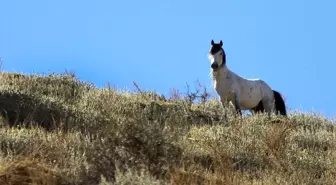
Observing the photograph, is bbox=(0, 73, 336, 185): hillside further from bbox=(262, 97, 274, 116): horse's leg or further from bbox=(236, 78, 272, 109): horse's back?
bbox=(262, 97, 274, 116): horse's leg

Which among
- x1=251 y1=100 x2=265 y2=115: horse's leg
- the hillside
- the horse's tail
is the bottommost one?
the hillside

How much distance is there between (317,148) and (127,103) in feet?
13.9

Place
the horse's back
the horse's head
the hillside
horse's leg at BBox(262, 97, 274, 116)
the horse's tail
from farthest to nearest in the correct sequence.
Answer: the horse's tail
horse's leg at BBox(262, 97, 274, 116)
the horse's back
the horse's head
the hillside

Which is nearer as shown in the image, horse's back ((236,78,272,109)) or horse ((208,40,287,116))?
horse ((208,40,287,116))

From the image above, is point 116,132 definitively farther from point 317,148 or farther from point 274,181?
point 317,148

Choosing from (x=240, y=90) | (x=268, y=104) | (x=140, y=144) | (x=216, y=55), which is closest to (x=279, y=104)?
(x=268, y=104)

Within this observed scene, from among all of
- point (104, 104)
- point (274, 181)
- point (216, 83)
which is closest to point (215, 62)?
point (216, 83)

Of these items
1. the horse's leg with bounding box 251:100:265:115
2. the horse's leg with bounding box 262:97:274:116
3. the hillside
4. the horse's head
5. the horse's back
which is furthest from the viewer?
the horse's leg with bounding box 262:97:274:116

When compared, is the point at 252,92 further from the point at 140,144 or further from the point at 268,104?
the point at 140,144

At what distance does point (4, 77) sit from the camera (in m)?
16.3

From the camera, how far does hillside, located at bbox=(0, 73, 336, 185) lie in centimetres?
815

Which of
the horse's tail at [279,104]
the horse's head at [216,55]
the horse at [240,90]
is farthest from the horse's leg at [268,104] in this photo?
the horse's head at [216,55]

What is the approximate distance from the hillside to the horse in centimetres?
135

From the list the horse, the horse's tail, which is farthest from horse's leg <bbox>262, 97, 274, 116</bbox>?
the horse's tail
